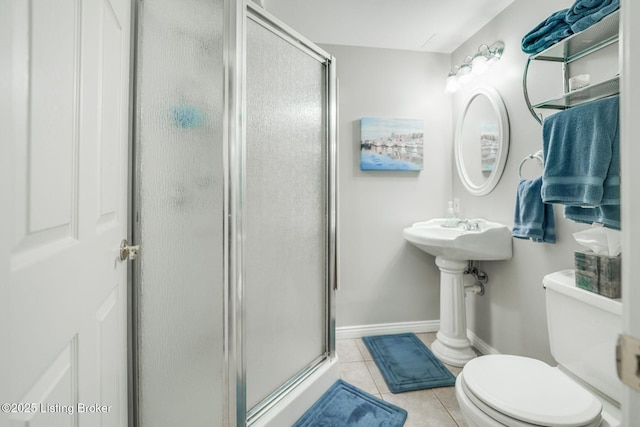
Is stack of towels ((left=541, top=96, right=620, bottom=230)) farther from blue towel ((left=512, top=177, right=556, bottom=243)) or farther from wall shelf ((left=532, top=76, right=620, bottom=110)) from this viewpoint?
blue towel ((left=512, top=177, right=556, bottom=243))

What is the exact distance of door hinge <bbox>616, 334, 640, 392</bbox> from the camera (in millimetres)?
378

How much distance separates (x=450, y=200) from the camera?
91.5 inches

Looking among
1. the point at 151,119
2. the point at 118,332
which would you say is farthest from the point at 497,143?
the point at 118,332

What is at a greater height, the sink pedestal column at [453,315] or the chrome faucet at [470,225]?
the chrome faucet at [470,225]

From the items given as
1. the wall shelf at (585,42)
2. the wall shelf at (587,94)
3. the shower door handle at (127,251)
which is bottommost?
the shower door handle at (127,251)

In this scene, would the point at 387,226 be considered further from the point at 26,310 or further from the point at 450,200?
the point at 26,310

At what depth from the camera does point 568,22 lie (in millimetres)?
1187

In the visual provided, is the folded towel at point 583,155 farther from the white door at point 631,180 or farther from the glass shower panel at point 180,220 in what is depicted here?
the glass shower panel at point 180,220

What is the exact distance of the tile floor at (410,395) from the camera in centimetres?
142

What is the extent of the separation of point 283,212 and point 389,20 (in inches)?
61.6

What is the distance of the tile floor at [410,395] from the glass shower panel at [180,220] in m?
0.99

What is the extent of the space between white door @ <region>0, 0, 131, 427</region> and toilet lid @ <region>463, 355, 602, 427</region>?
3.94 ft

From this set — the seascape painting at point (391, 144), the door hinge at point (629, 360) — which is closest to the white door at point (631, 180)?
the door hinge at point (629, 360)

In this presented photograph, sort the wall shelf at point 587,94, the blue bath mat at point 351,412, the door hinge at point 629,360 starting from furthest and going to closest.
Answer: the blue bath mat at point 351,412, the wall shelf at point 587,94, the door hinge at point 629,360
